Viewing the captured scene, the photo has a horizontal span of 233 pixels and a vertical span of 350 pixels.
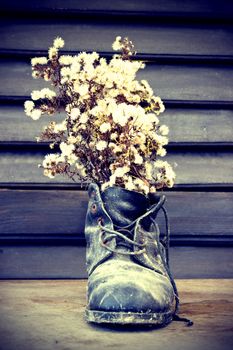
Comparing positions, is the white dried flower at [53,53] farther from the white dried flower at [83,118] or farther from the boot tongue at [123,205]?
the boot tongue at [123,205]

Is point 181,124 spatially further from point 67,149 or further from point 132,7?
point 67,149

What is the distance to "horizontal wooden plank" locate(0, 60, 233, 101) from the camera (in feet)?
7.35

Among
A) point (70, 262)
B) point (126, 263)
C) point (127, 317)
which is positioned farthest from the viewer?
point (70, 262)

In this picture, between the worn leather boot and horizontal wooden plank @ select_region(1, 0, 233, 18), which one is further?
horizontal wooden plank @ select_region(1, 0, 233, 18)

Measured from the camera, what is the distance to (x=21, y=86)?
7.35ft

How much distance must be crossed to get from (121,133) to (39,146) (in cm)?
67

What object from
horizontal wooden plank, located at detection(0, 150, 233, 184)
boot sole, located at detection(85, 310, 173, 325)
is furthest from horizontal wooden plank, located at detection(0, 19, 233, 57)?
boot sole, located at detection(85, 310, 173, 325)

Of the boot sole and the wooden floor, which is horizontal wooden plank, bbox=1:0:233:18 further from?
the boot sole

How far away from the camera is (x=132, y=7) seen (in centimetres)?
226

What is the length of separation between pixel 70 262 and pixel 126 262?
2.33 ft

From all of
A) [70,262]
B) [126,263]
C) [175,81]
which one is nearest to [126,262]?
[126,263]

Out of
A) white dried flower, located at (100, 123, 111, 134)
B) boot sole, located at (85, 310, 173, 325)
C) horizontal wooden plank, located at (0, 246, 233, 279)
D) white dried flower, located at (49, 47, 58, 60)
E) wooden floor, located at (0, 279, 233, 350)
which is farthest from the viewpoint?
horizontal wooden plank, located at (0, 246, 233, 279)

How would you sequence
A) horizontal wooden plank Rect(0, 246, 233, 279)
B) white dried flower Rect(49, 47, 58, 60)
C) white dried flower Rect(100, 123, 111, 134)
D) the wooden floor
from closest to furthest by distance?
the wooden floor < white dried flower Rect(100, 123, 111, 134) < white dried flower Rect(49, 47, 58, 60) < horizontal wooden plank Rect(0, 246, 233, 279)

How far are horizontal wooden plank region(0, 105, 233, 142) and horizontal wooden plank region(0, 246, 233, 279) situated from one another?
47 cm
